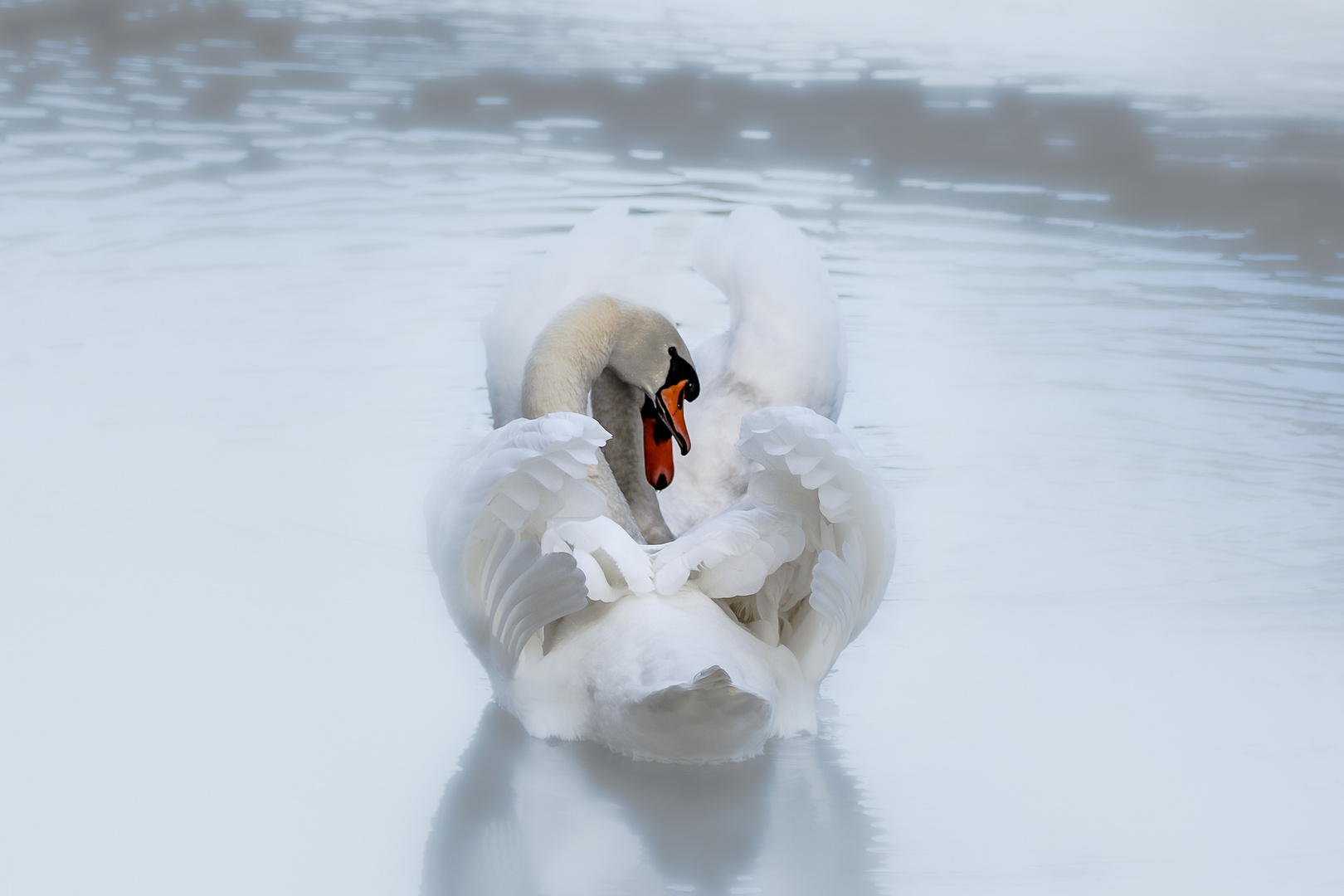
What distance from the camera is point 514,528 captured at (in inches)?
94.2

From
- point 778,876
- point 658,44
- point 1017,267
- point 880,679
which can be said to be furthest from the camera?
point 658,44

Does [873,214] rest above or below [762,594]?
below

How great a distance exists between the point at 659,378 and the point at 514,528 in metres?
0.85

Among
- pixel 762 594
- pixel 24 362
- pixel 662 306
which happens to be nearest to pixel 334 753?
pixel 762 594

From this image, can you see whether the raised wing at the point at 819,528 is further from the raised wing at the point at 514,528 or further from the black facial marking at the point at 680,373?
the black facial marking at the point at 680,373

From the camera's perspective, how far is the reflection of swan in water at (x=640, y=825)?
213 centimetres

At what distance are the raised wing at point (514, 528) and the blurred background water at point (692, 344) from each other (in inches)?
8.5


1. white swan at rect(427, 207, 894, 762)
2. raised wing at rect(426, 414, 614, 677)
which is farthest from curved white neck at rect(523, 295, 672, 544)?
raised wing at rect(426, 414, 614, 677)

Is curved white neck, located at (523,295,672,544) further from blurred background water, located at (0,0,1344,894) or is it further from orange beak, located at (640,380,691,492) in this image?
blurred background water, located at (0,0,1344,894)

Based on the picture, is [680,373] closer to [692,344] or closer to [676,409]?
[676,409]

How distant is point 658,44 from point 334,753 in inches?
318

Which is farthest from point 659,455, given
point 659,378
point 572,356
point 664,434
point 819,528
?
point 819,528

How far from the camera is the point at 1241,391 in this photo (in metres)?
4.59

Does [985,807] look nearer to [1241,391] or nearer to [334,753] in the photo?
[334,753]
